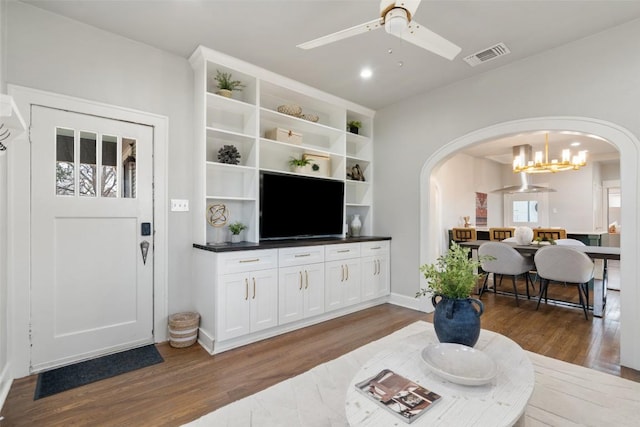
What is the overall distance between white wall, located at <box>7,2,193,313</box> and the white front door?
8.1 inches

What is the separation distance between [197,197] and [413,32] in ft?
7.95

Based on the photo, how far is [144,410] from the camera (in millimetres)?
1921

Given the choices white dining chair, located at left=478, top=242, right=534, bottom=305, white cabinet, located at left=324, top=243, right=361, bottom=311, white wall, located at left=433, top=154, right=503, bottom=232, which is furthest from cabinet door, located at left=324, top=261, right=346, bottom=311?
white wall, located at left=433, top=154, right=503, bottom=232

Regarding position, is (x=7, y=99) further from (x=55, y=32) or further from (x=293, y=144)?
(x=293, y=144)

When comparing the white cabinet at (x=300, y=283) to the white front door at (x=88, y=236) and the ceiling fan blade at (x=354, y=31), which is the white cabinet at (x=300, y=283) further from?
the ceiling fan blade at (x=354, y=31)

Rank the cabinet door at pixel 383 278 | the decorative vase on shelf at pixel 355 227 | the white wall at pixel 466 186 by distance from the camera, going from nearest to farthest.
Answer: the cabinet door at pixel 383 278
the decorative vase on shelf at pixel 355 227
the white wall at pixel 466 186

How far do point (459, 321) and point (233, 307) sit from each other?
1972 millimetres

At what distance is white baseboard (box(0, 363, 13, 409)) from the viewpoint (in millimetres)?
1993

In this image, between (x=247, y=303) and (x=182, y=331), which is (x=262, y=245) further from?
(x=182, y=331)

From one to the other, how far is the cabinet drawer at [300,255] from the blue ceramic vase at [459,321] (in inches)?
70.1

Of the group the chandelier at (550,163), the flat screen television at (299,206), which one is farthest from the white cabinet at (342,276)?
the chandelier at (550,163)

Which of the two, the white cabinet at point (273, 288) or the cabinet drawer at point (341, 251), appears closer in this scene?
the white cabinet at point (273, 288)

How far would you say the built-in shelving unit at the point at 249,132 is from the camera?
304cm

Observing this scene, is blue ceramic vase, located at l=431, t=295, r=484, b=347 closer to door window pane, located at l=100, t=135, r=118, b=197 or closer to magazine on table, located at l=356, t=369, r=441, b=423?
magazine on table, located at l=356, t=369, r=441, b=423
